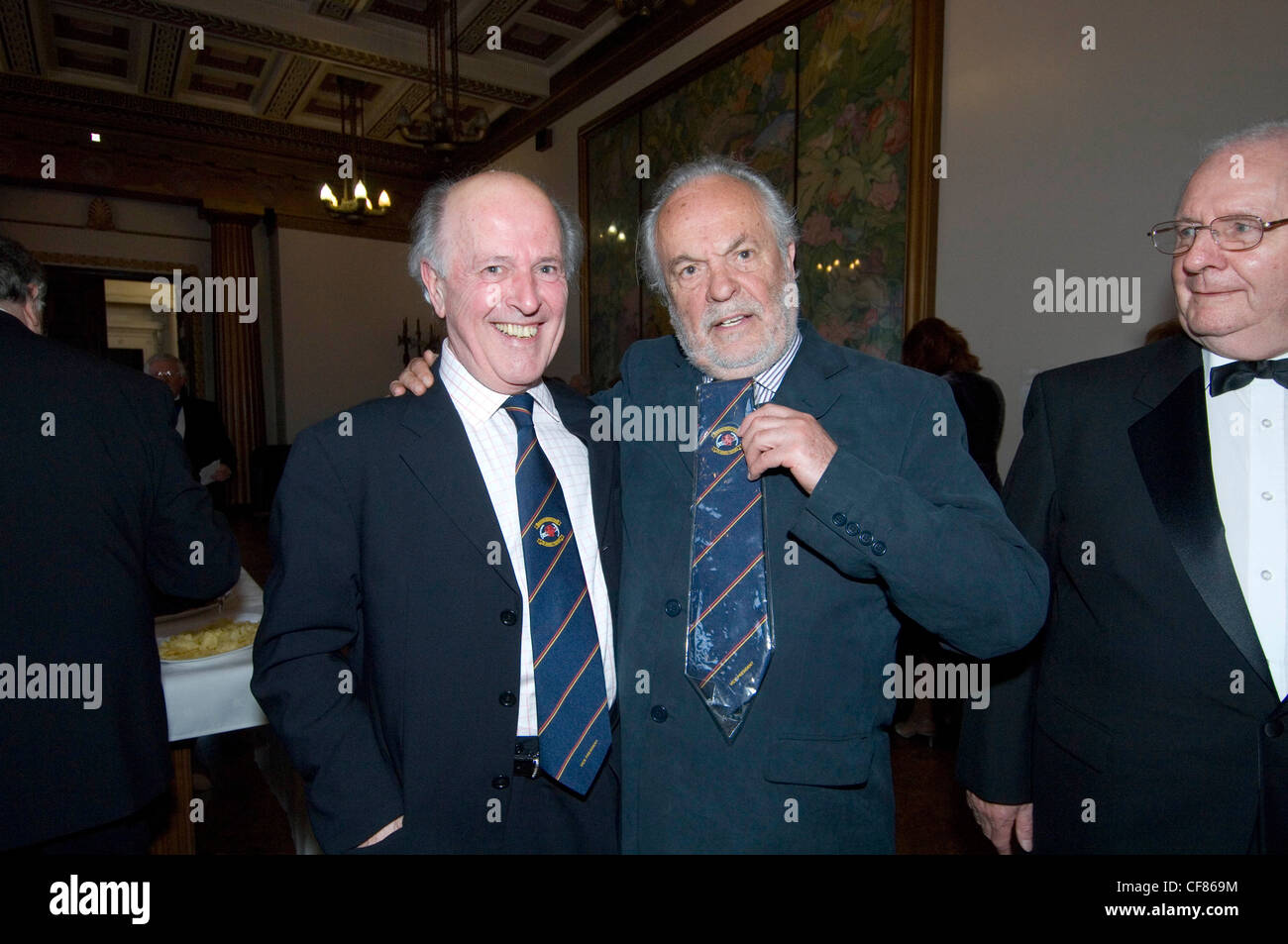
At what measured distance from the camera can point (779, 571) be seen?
134 cm

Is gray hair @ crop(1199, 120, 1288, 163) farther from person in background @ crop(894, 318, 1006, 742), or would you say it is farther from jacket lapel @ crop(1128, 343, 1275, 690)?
person in background @ crop(894, 318, 1006, 742)

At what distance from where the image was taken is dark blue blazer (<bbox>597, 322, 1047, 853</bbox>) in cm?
118

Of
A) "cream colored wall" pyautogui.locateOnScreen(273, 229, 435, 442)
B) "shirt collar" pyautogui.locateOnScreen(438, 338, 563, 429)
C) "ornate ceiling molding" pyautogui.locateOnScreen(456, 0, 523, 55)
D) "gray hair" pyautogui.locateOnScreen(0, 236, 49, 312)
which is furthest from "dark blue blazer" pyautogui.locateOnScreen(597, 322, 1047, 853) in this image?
"cream colored wall" pyautogui.locateOnScreen(273, 229, 435, 442)

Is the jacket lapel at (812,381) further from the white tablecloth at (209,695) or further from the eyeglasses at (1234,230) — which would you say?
the white tablecloth at (209,695)

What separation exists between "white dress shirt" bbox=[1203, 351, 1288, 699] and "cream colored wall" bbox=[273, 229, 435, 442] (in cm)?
1092

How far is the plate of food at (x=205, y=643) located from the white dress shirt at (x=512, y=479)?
1013 millimetres

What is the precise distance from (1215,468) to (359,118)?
10850 millimetres

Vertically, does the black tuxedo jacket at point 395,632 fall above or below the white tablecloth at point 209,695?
above

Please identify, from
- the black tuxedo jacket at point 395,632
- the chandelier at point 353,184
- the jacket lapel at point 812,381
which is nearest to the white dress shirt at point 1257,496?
the jacket lapel at point 812,381

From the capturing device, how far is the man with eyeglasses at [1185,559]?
1.29 m

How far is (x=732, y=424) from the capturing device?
149 cm

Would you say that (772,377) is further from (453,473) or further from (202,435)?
(202,435)
